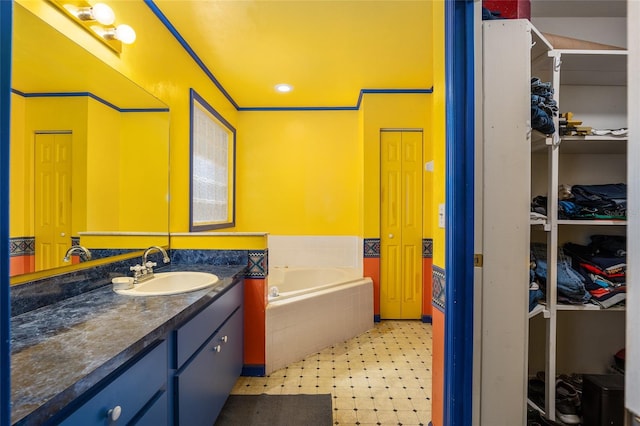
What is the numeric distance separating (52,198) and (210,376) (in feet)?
3.64

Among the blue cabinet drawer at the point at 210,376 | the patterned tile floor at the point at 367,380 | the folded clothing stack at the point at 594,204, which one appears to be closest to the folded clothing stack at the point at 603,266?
the folded clothing stack at the point at 594,204

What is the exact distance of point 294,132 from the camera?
354 centimetres

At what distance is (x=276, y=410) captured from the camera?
172 centimetres

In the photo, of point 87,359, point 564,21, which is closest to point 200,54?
point 87,359

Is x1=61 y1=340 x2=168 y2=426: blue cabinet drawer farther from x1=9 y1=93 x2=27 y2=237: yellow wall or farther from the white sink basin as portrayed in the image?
x1=9 y1=93 x2=27 y2=237: yellow wall

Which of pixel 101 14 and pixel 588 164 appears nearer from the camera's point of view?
pixel 101 14

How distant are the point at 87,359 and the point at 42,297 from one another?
0.63 m

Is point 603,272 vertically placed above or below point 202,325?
above

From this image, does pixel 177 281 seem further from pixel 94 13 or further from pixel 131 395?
pixel 94 13

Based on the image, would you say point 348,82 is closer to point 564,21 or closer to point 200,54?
point 200,54

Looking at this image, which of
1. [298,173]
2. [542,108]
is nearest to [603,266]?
[542,108]

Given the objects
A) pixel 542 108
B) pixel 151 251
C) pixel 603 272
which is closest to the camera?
pixel 542 108

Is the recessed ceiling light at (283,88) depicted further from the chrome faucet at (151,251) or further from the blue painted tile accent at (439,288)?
the blue painted tile accent at (439,288)

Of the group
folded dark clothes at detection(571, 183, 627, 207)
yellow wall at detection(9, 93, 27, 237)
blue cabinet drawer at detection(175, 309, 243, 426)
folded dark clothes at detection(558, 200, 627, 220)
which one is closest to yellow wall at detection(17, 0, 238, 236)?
yellow wall at detection(9, 93, 27, 237)
